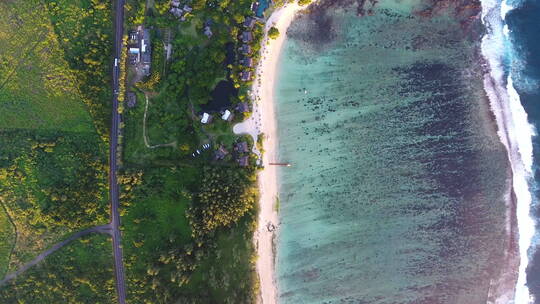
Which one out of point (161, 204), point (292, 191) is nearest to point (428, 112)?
point (292, 191)

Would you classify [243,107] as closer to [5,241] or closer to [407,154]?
[407,154]

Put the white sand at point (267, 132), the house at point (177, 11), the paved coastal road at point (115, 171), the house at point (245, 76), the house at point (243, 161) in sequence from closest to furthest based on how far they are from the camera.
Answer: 1. the paved coastal road at point (115, 171)
2. the house at point (243, 161)
3. the house at point (245, 76)
4. the house at point (177, 11)
5. the white sand at point (267, 132)

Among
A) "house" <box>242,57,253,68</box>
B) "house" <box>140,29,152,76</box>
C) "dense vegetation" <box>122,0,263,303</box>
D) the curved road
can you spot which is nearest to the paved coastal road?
"dense vegetation" <box>122,0,263,303</box>

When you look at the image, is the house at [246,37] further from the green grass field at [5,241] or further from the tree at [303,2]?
the green grass field at [5,241]

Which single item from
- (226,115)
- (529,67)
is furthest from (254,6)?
(529,67)

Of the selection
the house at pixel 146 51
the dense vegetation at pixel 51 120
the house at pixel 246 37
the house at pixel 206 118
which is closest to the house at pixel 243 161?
the house at pixel 206 118
